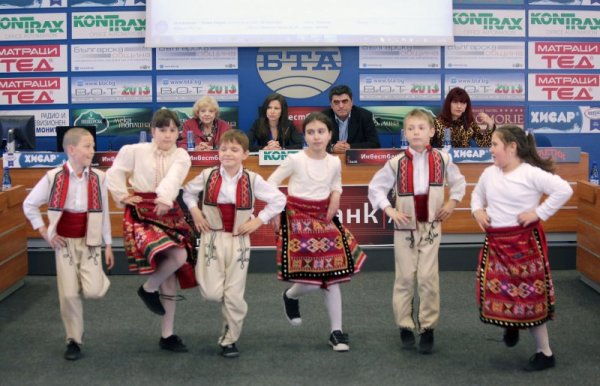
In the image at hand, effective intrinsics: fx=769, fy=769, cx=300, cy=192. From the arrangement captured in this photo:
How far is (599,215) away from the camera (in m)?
5.62

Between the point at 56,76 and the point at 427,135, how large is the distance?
16.9 ft

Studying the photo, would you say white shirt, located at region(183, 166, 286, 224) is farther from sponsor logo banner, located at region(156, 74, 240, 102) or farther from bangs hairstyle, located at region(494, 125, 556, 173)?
sponsor logo banner, located at region(156, 74, 240, 102)

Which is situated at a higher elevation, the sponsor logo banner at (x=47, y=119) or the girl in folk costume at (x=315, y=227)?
the sponsor logo banner at (x=47, y=119)

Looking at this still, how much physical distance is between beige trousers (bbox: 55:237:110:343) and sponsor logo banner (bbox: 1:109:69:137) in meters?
4.36

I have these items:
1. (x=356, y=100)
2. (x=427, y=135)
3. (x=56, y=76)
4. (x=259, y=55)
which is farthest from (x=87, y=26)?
(x=427, y=135)

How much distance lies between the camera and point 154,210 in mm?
4207

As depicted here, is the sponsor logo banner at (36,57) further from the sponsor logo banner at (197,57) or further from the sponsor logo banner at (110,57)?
the sponsor logo banner at (197,57)

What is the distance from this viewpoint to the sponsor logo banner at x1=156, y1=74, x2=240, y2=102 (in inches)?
316

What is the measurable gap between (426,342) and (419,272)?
15.3 inches

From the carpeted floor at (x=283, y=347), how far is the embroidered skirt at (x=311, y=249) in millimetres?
412

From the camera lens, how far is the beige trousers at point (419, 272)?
427 centimetres

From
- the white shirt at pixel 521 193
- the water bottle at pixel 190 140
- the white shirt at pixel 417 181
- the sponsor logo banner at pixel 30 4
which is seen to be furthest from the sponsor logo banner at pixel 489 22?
the white shirt at pixel 521 193

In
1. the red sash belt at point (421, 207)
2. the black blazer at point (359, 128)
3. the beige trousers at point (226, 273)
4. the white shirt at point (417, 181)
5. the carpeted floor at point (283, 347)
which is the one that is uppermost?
the black blazer at point (359, 128)

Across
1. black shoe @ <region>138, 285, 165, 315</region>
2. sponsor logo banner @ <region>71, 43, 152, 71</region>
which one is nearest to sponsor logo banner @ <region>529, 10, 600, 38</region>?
sponsor logo banner @ <region>71, 43, 152, 71</region>
